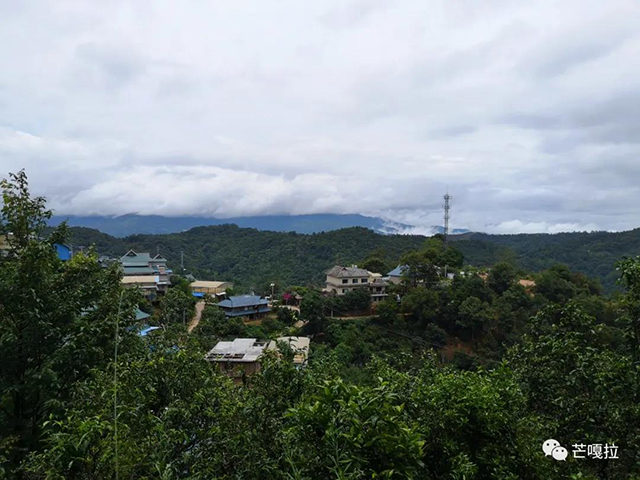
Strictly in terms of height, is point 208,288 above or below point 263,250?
below

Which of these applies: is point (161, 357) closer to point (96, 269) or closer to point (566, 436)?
point (96, 269)

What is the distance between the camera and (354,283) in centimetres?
3759

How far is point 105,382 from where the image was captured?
400cm

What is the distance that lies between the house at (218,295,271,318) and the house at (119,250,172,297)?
538 cm

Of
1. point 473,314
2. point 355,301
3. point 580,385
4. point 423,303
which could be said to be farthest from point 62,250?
point 473,314

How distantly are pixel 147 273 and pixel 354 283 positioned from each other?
20.0 metres

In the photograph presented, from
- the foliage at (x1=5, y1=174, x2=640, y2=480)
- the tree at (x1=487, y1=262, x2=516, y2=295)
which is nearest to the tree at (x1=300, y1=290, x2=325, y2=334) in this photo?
the tree at (x1=487, y1=262, x2=516, y2=295)

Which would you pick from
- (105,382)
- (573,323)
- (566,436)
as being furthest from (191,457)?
(573,323)

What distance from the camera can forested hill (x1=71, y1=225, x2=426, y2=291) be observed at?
5594 centimetres

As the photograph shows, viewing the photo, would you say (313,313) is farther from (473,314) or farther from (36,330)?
(36,330)

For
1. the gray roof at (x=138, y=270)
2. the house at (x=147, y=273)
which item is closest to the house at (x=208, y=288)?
the house at (x=147, y=273)

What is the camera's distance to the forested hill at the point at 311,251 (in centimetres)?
5634

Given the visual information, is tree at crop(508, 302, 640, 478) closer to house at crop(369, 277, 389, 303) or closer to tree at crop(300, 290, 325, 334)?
tree at crop(300, 290, 325, 334)

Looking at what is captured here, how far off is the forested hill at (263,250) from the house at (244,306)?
1611 centimetres
